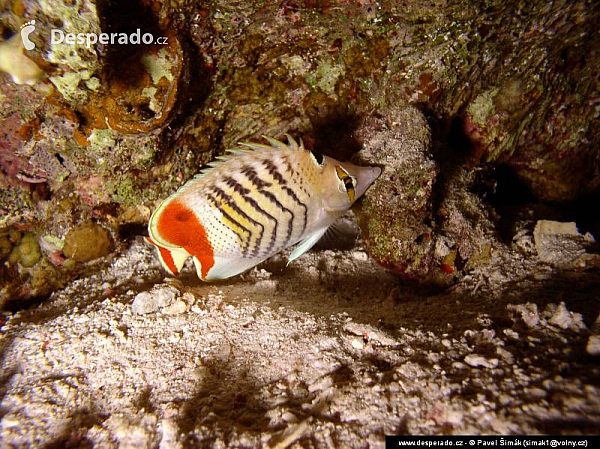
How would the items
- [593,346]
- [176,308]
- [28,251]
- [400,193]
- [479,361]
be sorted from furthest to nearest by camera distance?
[28,251]
[400,193]
[176,308]
[479,361]
[593,346]

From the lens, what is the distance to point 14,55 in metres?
2.10

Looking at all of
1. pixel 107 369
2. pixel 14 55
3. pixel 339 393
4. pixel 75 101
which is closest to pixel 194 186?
pixel 75 101

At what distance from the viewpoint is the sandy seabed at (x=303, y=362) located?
1.72m

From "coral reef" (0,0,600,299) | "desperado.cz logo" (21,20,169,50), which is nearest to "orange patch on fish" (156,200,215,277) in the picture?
"coral reef" (0,0,600,299)

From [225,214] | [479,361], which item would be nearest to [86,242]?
[225,214]

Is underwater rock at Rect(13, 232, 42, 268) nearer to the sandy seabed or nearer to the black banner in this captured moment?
the sandy seabed

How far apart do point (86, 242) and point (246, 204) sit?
6.96 ft

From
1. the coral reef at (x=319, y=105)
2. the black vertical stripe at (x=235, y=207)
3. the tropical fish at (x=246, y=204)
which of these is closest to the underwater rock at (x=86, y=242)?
the coral reef at (x=319, y=105)

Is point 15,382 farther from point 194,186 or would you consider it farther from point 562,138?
point 562,138

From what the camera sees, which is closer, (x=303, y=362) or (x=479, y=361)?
(x=479, y=361)

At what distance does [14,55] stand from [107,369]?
2171 millimetres

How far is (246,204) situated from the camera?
2.66 meters

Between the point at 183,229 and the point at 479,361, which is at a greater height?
the point at 183,229

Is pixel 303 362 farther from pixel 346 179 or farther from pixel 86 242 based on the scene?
pixel 86 242
